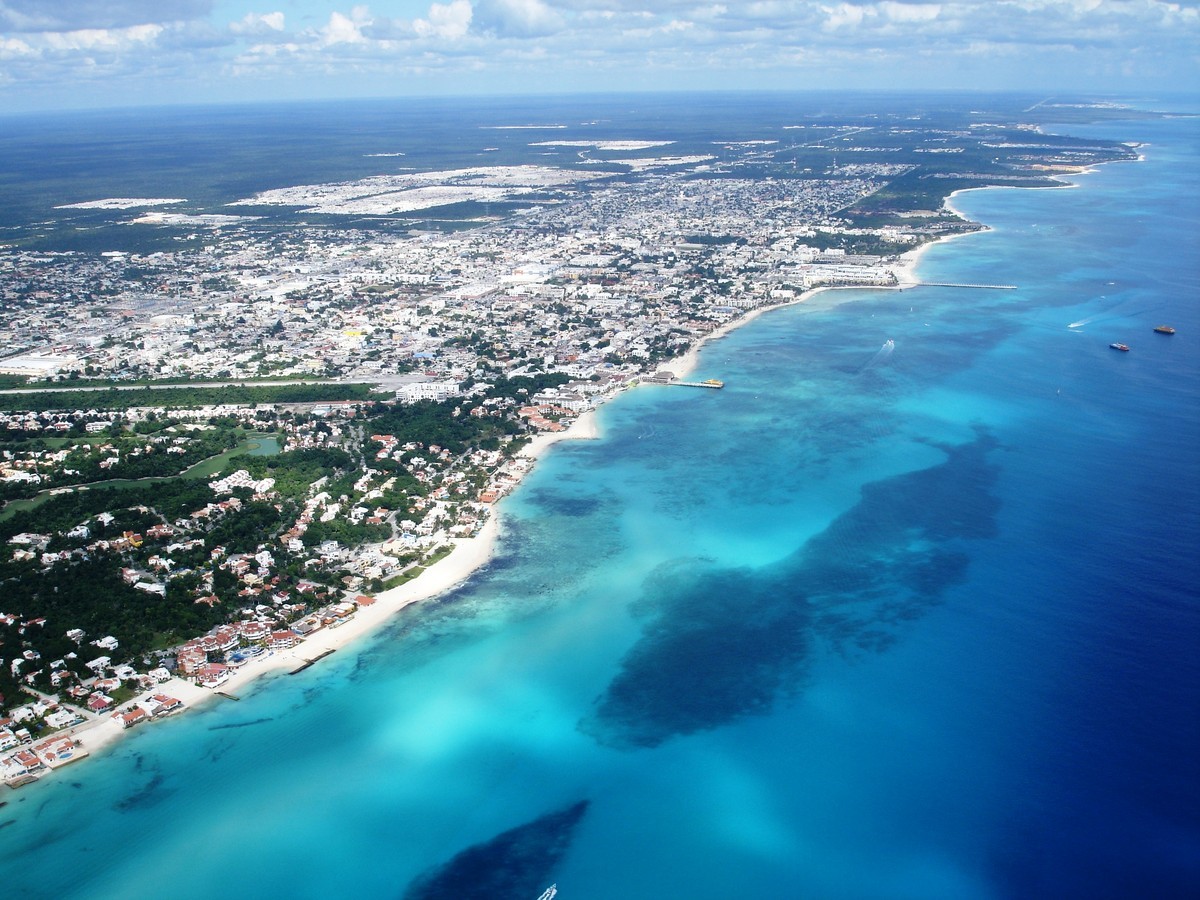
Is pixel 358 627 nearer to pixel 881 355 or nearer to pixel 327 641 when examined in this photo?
pixel 327 641

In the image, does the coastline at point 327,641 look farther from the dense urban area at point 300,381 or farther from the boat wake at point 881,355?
the boat wake at point 881,355

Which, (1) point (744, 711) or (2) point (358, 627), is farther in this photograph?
(2) point (358, 627)

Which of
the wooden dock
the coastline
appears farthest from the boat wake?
the coastline

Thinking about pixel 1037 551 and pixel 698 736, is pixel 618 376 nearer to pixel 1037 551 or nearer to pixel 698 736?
pixel 1037 551

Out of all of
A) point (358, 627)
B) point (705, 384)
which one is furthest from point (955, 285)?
point (358, 627)

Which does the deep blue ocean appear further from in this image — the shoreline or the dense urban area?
the dense urban area

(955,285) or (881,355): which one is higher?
(955,285)

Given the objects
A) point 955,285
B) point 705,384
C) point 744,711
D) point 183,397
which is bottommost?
point 744,711

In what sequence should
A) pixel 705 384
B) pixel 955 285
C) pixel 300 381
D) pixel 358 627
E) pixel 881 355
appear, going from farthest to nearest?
pixel 955 285
pixel 881 355
pixel 300 381
pixel 705 384
pixel 358 627
